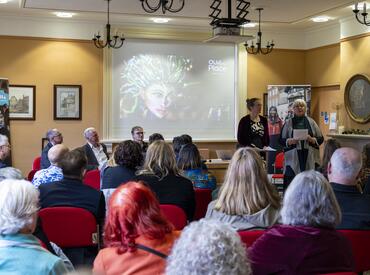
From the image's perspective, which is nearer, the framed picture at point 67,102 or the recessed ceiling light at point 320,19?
the recessed ceiling light at point 320,19

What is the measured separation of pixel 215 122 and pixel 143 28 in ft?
7.81

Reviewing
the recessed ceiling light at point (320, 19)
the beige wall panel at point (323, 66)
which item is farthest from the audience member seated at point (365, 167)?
the beige wall panel at point (323, 66)

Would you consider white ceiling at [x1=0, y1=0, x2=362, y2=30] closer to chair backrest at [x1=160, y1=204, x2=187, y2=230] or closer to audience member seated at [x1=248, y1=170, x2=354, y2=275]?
chair backrest at [x1=160, y1=204, x2=187, y2=230]

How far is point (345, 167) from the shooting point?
10.7 feet

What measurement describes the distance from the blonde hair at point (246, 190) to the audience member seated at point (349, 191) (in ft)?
1.40

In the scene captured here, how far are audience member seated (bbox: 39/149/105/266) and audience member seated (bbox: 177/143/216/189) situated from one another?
57.7 inches

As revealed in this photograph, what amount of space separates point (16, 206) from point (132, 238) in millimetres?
491

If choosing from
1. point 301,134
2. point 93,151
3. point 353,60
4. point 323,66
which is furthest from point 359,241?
point 323,66

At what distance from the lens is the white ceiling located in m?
7.61

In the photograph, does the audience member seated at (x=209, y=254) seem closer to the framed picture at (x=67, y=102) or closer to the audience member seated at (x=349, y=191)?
the audience member seated at (x=349, y=191)

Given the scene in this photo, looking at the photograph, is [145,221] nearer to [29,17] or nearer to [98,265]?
[98,265]

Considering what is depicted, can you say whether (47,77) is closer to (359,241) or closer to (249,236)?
(249,236)

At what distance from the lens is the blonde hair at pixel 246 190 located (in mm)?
2883

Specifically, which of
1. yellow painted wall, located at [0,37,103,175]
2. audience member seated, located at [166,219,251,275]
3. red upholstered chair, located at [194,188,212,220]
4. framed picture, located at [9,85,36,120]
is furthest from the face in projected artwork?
audience member seated, located at [166,219,251,275]
